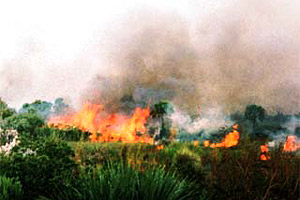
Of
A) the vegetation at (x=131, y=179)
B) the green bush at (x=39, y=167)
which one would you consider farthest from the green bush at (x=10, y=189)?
the green bush at (x=39, y=167)

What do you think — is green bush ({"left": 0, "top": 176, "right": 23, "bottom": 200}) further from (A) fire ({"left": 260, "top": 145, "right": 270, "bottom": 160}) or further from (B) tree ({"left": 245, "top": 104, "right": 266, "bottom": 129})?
(B) tree ({"left": 245, "top": 104, "right": 266, "bottom": 129})

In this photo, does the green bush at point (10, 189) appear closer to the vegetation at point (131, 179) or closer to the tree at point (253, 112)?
the vegetation at point (131, 179)

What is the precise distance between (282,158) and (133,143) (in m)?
7.17

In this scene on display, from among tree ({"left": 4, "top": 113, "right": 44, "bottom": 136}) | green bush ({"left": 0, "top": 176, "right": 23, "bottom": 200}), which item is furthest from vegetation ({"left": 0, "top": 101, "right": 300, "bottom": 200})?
tree ({"left": 4, "top": 113, "right": 44, "bottom": 136})

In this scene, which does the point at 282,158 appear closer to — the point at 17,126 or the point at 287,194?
the point at 287,194

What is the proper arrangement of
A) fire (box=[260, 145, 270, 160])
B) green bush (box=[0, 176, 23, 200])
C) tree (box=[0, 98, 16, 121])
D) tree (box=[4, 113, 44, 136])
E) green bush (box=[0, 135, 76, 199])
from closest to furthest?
green bush (box=[0, 176, 23, 200]) → green bush (box=[0, 135, 76, 199]) → fire (box=[260, 145, 270, 160]) → tree (box=[4, 113, 44, 136]) → tree (box=[0, 98, 16, 121])

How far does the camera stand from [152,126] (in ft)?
63.7

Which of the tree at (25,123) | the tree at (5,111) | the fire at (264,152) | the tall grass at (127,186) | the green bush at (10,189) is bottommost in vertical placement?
the green bush at (10,189)

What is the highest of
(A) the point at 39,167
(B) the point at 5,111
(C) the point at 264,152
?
(B) the point at 5,111

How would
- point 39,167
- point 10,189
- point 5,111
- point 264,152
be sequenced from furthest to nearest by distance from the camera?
point 5,111 → point 264,152 → point 39,167 → point 10,189

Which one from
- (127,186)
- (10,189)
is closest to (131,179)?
(127,186)

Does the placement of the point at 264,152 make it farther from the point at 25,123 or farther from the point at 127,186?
the point at 25,123

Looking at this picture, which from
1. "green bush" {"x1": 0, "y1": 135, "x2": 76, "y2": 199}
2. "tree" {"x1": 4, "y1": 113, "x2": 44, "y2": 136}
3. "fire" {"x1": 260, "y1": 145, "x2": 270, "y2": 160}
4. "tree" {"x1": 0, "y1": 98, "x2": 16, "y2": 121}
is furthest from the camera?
"tree" {"x1": 0, "y1": 98, "x2": 16, "y2": 121}

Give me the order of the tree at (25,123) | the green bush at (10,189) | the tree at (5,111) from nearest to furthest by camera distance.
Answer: the green bush at (10,189), the tree at (25,123), the tree at (5,111)
